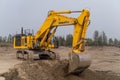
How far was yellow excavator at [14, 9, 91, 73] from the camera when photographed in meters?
17.5

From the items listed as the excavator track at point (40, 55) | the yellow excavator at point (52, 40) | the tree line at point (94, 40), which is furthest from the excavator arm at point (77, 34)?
the tree line at point (94, 40)

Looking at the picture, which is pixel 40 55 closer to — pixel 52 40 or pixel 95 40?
pixel 52 40

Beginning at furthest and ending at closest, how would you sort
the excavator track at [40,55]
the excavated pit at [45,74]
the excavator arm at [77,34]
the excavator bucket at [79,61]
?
the excavator track at [40,55], the excavated pit at [45,74], the excavator arm at [77,34], the excavator bucket at [79,61]

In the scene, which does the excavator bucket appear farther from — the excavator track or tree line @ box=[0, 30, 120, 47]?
tree line @ box=[0, 30, 120, 47]

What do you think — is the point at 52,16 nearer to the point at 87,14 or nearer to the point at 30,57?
the point at 30,57

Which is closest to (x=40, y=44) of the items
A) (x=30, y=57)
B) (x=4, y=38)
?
(x=30, y=57)

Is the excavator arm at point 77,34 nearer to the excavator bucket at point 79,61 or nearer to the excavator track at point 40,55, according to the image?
the excavator bucket at point 79,61

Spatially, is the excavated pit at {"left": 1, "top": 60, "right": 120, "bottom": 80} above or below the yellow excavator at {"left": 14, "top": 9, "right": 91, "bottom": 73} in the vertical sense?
below

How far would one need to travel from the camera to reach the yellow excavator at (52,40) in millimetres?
17516

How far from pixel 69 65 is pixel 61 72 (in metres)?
0.83

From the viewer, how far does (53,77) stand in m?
18.1

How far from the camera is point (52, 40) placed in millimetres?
26859

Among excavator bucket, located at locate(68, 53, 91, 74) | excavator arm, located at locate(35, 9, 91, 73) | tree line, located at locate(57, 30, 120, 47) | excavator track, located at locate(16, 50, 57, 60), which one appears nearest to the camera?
excavator bucket, located at locate(68, 53, 91, 74)

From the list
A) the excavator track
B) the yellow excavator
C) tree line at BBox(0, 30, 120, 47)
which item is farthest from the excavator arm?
tree line at BBox(0, 30, 120, 47)
